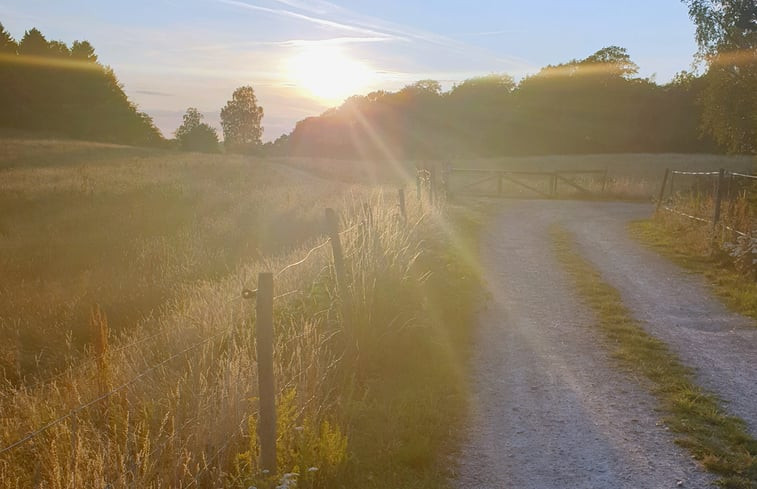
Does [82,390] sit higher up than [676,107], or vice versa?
[676,107]

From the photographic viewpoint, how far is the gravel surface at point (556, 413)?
5.17m

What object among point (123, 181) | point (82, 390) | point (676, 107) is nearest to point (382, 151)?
point (676, 107)

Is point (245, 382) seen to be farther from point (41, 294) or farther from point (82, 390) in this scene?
point (41, 294)

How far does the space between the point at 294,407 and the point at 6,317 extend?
7663 millimetres

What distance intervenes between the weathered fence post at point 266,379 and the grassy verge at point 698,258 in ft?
26.4

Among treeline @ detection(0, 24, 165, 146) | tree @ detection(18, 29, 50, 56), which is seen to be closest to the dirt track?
treeline @ detection(0, 24, 165, 146)

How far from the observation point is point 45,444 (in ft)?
15.0

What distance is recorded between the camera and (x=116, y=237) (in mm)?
17453

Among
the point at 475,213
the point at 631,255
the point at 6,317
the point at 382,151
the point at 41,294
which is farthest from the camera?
the point at 382,151

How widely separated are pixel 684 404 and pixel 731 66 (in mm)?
36577

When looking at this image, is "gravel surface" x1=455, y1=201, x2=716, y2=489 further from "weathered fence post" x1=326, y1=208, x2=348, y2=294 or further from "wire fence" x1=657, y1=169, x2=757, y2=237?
"wire fence" x1=657, y1=169, x2=757, y2=237

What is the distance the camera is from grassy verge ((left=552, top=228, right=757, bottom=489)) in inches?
204

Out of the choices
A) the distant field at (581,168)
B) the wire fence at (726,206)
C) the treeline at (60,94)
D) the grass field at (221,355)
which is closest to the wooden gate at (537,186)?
the distant field at (581,168)

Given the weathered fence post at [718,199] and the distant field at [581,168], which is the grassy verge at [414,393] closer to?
the weathered fence post at [718,199]
